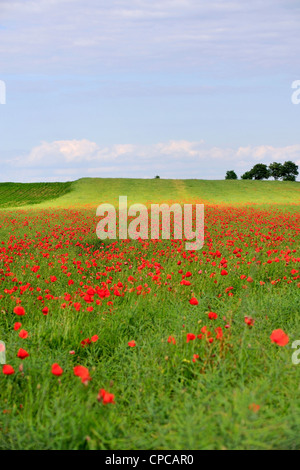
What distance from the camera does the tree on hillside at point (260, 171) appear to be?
101 meters

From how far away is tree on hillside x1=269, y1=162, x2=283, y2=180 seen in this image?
9962 cm

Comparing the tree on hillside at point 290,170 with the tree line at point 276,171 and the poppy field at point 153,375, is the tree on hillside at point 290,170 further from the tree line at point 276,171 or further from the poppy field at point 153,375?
the poppy field at point 153,375

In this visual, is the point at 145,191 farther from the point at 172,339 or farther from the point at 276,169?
the point at 276,169

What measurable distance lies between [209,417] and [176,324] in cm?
203

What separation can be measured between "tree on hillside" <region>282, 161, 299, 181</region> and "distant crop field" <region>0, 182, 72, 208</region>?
59.6 m

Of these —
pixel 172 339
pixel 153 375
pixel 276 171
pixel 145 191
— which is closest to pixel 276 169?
pixel 276 171

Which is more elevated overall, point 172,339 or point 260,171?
point 260,171

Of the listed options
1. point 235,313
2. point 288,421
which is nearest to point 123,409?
point 288,421

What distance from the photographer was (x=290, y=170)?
99438 mm

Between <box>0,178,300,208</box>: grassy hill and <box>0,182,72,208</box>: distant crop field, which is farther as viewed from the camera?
<box>0,182,72,208</box>: distant crop field

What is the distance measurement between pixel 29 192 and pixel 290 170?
221 feet

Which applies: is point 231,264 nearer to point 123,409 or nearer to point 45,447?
point 123,409

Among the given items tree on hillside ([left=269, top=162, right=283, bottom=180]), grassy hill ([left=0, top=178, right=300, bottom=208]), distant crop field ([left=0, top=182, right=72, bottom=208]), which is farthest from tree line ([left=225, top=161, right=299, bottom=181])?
distant crop field ([left=0, top=182, right=72, bottom=208])

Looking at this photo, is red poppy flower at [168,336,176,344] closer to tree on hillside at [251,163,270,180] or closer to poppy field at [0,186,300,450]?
poppy field at [0,186,300,450]
